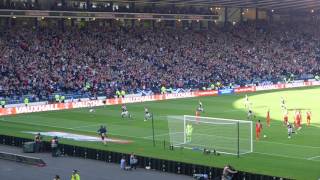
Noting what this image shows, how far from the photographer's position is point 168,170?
31859 millimetres

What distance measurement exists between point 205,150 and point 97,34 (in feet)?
164

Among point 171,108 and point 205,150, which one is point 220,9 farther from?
point 205,150

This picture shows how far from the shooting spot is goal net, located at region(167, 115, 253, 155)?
3719cm

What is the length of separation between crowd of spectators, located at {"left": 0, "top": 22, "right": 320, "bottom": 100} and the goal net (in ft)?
88.0

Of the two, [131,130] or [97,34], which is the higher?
[97,34]

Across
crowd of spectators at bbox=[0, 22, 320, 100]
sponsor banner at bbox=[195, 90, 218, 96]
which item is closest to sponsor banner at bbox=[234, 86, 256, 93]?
crowd of spectators at bbox=[0, 22, 320, 100]

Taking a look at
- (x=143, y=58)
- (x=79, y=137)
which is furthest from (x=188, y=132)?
(x=143, y=58)

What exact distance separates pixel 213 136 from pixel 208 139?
0.46 metres

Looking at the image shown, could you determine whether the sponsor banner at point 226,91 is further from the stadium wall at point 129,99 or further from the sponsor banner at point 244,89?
the sponsor banner at point 244,89

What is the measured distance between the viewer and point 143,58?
83.0 meters

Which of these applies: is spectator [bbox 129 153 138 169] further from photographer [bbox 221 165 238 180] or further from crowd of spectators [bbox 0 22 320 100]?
crowd of spectators [bbox 0 22 320 100]

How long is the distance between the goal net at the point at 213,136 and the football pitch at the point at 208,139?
2.01 feet

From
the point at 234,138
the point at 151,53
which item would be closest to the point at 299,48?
Result: the point at 151,53

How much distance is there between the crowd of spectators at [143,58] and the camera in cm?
6925
